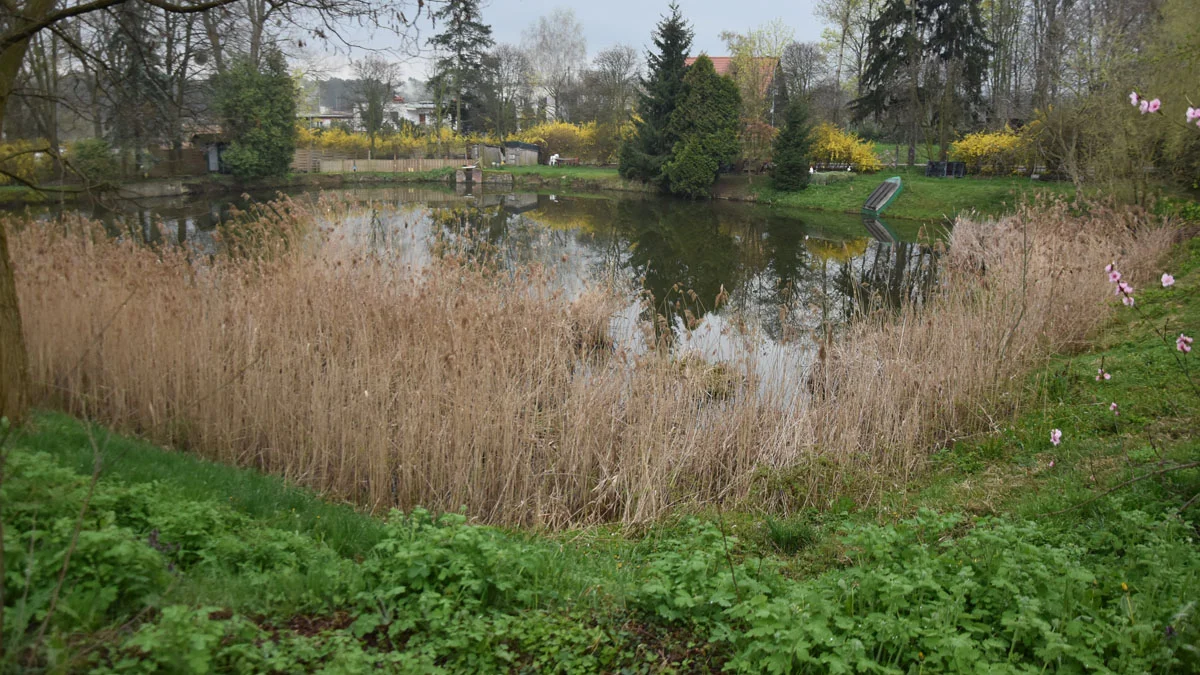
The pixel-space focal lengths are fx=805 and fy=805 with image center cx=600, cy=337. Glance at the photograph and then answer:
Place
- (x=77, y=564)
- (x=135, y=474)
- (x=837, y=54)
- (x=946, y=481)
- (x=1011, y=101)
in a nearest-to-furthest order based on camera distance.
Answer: (x=77, y=564) → (x=135, y=474) → (x=946, y=481) → (x=1011, y=101) → (x=837, y=54)

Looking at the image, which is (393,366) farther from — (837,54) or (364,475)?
(837,54)

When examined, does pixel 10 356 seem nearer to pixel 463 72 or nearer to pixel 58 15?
pixel 58 15

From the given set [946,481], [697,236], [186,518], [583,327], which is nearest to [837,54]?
[697,236]

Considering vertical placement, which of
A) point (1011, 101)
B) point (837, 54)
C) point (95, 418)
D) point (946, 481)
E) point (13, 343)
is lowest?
point (946, 481)

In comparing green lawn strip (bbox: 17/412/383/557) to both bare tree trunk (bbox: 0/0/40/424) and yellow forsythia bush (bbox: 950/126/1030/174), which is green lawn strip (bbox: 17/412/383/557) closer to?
bare tree trunk (bbox: 0/0/40/424)

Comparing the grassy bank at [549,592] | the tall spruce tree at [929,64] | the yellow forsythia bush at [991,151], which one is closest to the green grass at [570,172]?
the tall spruce tree at [929,64]

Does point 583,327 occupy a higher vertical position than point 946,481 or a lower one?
higher

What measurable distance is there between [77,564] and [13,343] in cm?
307

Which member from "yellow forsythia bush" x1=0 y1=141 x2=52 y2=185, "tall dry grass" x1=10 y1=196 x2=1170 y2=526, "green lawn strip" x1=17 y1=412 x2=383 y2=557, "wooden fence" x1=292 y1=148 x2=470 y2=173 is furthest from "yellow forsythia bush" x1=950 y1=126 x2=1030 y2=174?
"green lawn strip" x1=17 y1=412 x2=383 y2=557

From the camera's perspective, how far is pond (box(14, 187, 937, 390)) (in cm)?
889

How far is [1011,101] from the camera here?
3369 centimetres

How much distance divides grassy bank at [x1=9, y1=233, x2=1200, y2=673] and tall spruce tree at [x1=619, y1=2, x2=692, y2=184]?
31.4 m

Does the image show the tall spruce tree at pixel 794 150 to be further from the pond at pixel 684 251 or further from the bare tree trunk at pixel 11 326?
the bare tree trunk at pixel 11 326

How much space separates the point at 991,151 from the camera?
29547 millimetres
